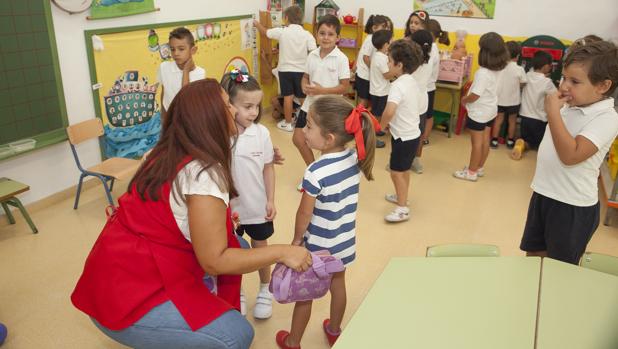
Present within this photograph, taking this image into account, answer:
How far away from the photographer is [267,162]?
240cm

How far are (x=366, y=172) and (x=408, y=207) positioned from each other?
6.35 feet

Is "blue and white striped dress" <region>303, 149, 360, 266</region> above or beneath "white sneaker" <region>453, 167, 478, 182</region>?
above

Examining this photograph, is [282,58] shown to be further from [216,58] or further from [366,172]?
[366,172]

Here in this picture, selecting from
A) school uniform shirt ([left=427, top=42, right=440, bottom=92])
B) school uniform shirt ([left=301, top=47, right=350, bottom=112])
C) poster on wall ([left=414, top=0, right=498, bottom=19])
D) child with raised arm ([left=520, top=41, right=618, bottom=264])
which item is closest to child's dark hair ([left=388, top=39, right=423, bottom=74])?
school uniform shirt ([left=301, top=47, right=350, bottom=112])

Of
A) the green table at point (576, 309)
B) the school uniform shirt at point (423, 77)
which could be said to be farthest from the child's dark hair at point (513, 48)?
the green table at point (576, 309)

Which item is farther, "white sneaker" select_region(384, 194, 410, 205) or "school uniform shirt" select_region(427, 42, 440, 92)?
"school uniform shirt" select_region(427, 42, 440, 92)

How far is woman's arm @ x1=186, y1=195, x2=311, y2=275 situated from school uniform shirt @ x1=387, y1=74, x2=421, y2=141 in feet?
6.53

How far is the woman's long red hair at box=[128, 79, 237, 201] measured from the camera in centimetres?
162

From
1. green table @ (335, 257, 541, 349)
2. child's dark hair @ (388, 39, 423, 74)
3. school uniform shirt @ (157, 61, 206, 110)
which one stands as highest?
child's dark hair @ (388, 39, 423, 74)

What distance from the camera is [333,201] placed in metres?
2.04

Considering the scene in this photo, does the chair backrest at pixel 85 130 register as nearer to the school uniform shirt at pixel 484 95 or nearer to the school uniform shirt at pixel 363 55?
the school uniform shirt at pixel 363 55

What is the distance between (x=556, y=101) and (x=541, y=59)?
329 cm

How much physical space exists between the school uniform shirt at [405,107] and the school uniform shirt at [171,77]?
1518mm

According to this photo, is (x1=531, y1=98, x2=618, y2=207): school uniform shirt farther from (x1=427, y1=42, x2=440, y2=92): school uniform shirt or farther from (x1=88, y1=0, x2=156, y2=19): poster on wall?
(x1=88, y1=0, x2=156, y2=19): poster on wall
